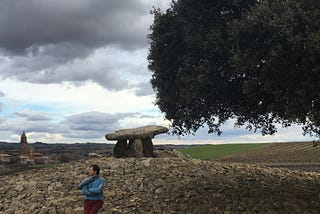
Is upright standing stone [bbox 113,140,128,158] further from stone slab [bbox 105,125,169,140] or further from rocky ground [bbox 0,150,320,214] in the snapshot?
rocky ground [bbox 0,150,320,214]

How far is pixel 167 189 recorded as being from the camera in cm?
2344

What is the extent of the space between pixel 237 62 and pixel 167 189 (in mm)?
8805

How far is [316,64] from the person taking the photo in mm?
16078

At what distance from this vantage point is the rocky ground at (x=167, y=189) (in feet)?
67.1

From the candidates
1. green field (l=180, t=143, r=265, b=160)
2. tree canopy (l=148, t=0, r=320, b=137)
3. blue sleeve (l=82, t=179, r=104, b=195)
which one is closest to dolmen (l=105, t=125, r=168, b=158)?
tree canopy (l=148, t=0, r=320, b=137)

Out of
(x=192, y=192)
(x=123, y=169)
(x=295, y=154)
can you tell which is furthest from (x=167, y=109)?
(x=295, y=154)

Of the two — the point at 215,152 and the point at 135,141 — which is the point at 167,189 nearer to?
the point at 135,141

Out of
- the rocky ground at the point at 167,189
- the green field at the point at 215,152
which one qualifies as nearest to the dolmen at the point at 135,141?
the rocky ground at the point at 167,189

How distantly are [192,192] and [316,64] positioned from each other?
931 cm

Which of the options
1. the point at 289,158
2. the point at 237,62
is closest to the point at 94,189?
the point at 237,62

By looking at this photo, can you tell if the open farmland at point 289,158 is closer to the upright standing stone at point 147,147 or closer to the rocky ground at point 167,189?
the upright standing stone at point 147,147

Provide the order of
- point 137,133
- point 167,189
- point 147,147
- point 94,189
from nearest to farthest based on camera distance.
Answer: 1. point 94,189
2. point 167,189
3. point 137,133
4. point 147,147

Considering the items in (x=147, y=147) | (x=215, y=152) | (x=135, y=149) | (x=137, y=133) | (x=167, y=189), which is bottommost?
(x=167, y=189)

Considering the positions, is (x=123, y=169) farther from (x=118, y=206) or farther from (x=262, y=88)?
(x=262, y=88)
